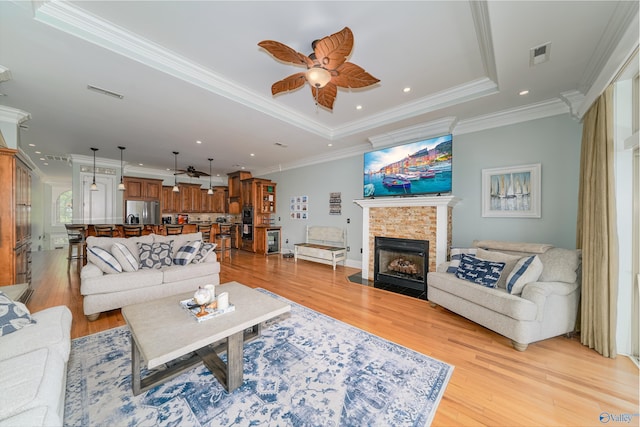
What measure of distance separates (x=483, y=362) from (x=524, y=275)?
109cm

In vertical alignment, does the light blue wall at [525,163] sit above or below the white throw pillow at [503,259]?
above

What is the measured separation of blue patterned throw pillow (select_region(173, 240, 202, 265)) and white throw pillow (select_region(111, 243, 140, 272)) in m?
0.56

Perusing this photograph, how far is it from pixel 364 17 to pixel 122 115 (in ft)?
13.4

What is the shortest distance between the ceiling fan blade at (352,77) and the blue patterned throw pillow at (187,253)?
3.41 metres

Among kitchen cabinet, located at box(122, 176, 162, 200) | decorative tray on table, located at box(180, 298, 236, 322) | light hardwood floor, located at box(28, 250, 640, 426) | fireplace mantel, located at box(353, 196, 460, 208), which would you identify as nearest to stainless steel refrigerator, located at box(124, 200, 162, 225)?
kitchen cabinet, located at box(122, 176, 162, 200)

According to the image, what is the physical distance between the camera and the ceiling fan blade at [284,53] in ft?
6.30

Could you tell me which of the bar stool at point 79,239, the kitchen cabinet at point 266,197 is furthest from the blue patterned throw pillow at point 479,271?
the bar stool at point 79,239

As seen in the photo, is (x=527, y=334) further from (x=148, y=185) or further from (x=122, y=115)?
(x=148, y=185)

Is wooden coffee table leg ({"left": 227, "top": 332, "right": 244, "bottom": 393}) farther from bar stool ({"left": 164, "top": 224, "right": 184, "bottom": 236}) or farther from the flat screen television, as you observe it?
bar stool ({"left": 164, "top": 224, "right": 184, "bottom": 236})

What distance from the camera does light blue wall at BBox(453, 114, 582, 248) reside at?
3254mm

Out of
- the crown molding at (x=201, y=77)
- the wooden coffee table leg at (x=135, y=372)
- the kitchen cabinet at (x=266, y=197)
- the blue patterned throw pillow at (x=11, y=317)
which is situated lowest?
the wooden coffee table leg at (x=135, y=372)

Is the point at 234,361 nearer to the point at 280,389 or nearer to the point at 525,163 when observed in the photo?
the point at 280,389

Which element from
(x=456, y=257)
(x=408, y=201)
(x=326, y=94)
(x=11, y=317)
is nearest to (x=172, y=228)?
(x=11, y=317)

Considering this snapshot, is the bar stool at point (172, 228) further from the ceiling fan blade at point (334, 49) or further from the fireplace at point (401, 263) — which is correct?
the ceiling fan blade at point (334, 49)
